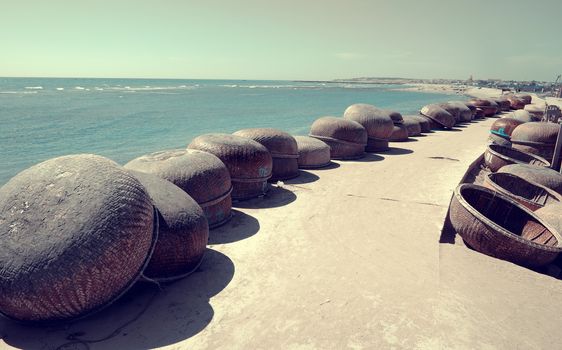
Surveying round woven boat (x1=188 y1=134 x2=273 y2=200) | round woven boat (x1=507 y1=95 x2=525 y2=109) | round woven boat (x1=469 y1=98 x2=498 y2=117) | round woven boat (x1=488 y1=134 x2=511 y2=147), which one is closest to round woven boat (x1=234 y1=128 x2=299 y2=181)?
round woven boat (x1=188 y1=134 x2=273 y2=200)

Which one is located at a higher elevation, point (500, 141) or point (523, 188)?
point (500, 141)

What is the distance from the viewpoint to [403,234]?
7.08 m

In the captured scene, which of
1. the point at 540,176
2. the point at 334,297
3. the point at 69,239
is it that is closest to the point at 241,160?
the point at 334,297

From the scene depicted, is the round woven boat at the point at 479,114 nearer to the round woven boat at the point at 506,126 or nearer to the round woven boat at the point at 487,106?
the round woven boat at the point at 487,106

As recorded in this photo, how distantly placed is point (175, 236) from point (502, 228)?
5502 millimetres

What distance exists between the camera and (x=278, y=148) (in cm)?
1086

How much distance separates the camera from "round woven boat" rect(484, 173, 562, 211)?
899 cm

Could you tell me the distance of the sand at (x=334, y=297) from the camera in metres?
4.17

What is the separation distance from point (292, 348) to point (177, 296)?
188cm

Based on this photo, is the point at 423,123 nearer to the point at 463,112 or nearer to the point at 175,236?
the point at 463,112

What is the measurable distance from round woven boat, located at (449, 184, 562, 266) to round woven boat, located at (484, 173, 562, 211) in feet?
2.51

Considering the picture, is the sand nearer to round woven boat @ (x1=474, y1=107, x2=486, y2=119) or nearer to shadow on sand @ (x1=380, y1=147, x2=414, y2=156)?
shadow on sand @ (x1=380, y1=147, x2=414, y2=156)

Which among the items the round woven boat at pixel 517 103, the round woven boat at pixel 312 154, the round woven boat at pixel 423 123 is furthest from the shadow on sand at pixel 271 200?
the round woven boat at pixel 517 103

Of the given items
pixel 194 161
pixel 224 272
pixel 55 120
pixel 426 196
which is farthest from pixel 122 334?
pixel 55 120
